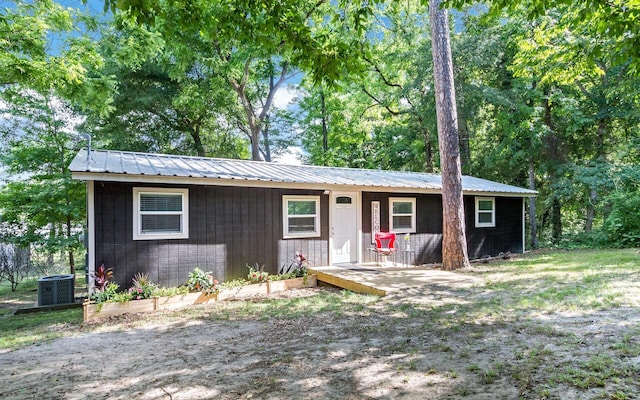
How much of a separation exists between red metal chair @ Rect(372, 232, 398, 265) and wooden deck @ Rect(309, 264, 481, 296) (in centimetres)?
41

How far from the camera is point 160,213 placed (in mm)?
7195

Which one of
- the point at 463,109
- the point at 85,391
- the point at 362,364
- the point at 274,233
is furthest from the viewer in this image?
the point at 463,109

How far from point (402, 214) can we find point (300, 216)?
335 centimetres

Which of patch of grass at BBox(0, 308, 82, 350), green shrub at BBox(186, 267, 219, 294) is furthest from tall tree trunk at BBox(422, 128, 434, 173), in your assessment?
patch of grass at BBox(0, 308, 82, 350)

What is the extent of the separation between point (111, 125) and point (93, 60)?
9332 mm

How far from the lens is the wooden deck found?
7.22 meters

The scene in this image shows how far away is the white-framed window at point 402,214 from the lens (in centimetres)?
1034

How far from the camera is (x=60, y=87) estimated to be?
24.6 feet

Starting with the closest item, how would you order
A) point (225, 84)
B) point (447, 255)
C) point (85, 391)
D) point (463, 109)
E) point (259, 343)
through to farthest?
point (85, 391) < point (259, 343) < point (447, 255) < point (463, 109) < point (225, 84)

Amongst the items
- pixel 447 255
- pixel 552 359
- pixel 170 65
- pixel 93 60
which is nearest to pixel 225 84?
pixel 170 65

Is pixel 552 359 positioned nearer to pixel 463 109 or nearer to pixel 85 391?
pixel 85 391

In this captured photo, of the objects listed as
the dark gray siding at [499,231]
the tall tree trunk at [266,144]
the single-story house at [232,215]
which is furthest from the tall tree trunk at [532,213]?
the tall tree trunk at [266,144]

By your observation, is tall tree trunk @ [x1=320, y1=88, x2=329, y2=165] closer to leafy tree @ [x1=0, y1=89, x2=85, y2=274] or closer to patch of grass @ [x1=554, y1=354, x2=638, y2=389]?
leafy tree @ [x1=0, y1=89, x2=85, y2=274]

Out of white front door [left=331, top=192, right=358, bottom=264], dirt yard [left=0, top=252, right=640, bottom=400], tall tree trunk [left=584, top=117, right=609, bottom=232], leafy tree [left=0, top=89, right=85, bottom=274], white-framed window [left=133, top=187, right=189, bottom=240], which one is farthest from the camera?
tall tree trunk [left=584, top=117, right=609, bottom=232]
